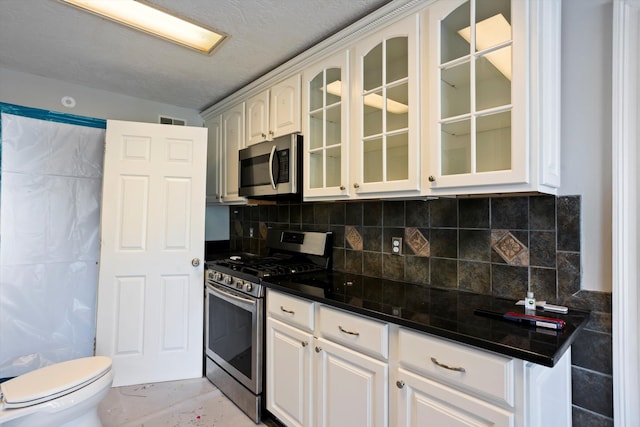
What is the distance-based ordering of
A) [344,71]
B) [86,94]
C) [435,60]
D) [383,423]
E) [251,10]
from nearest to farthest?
[383,423]
[435,60]
[251,10]
[344,71]
[86,94]

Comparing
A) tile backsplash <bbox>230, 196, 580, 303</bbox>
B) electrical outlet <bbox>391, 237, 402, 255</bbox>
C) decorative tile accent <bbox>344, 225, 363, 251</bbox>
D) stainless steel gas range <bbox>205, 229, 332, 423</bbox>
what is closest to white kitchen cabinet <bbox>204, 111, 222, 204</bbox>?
stainless steel gas range <bbox>205, 229, 332, 423</bbox>

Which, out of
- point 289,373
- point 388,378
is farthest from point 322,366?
point 388,378

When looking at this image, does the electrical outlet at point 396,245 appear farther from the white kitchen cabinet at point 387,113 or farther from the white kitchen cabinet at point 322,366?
the white kitchen cabinet at point 322,366

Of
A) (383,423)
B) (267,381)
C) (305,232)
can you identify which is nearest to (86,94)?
(305,232)

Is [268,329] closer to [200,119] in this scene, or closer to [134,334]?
[134,334]

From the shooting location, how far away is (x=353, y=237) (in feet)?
7.25

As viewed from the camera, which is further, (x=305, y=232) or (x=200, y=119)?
(x=200, y=119)

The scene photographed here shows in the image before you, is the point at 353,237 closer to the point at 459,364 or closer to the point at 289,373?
the point at 289,373

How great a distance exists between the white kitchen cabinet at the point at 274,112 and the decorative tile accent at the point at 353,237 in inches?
30.0

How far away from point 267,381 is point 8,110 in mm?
2551

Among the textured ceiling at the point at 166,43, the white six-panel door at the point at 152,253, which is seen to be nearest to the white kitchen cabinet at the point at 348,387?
the white six-panel door at the point at 152,253

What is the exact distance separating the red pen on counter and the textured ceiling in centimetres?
155

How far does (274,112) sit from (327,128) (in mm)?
586

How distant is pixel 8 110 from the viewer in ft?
7.38
